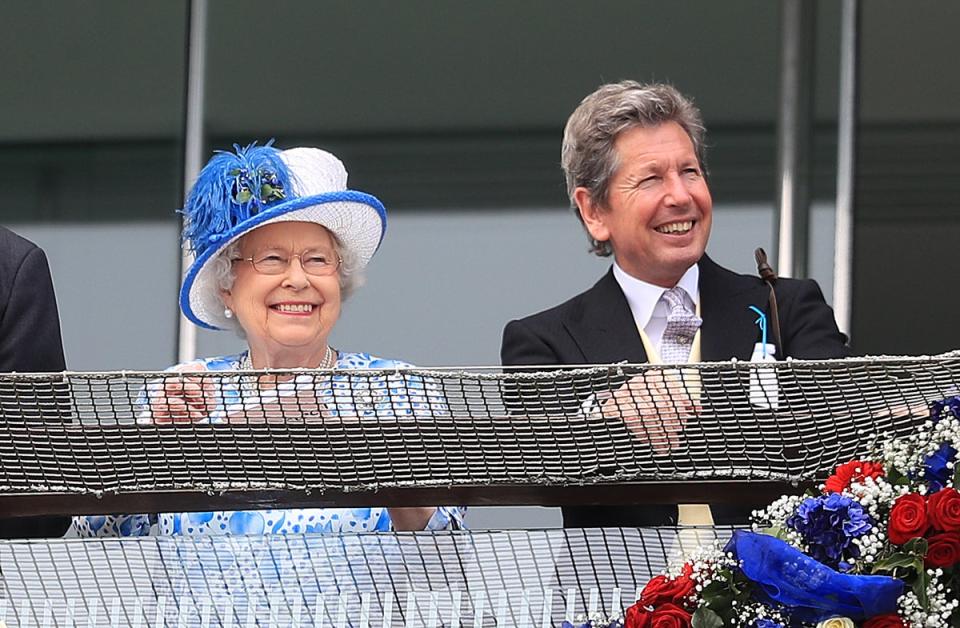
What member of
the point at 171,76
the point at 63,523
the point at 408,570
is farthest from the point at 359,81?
the point at 408,570

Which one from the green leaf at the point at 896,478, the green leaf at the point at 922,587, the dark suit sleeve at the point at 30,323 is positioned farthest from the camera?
the dark suit sleeve at the point at 30,323

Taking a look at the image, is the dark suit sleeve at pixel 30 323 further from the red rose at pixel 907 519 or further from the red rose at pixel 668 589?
the red rose at pixel 907 519

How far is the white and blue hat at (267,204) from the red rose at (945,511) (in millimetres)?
1426

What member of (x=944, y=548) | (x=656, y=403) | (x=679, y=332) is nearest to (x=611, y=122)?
(x=679, y=332)

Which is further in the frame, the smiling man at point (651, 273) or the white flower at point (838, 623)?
the smiling man at point (651, 273)

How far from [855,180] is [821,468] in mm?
3317

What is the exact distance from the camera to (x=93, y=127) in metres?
5.78

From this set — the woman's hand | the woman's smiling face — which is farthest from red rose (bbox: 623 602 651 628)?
the woman's smiling face

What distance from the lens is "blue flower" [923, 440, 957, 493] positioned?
2.25 m

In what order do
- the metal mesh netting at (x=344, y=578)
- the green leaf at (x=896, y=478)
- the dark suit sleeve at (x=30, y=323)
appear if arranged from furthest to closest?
the dark suit sleeve at (x=30, y=323) → the metal mesh netting at (x=344, y=578) → the green leaf at (x=896, y=478)

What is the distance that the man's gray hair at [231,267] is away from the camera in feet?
11.3

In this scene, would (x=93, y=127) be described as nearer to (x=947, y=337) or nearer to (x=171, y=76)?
(x=171, y=76)

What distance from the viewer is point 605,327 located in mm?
3498

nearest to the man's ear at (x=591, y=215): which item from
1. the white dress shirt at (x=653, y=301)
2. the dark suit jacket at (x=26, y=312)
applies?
the white dress shirt at (x=653, y=301)
